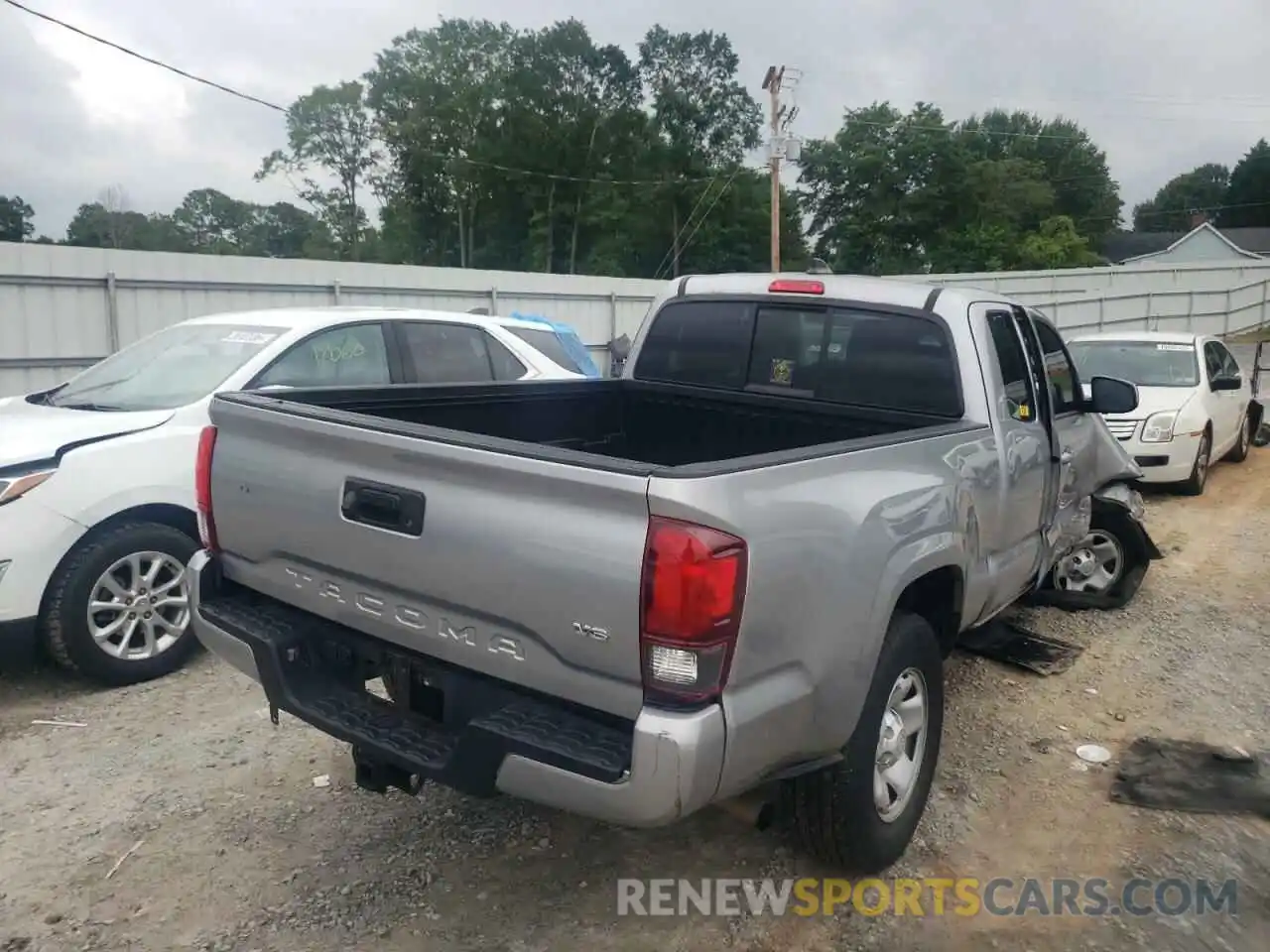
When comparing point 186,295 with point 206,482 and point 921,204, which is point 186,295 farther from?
point 921,204

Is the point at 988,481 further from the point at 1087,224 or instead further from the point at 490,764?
the point at 1087,224

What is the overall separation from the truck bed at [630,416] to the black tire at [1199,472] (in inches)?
278

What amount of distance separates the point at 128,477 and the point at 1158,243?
8702 centimetres

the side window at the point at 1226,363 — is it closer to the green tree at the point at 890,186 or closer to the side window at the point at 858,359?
the side window at the point at 858,359

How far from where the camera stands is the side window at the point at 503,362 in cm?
660

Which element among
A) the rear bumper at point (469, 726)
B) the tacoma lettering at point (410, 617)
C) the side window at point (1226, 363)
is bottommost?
the rear bumper at point (469, 726)

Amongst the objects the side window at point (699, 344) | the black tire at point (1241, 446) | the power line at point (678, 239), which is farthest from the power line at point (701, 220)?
the side window at point (699, 344)

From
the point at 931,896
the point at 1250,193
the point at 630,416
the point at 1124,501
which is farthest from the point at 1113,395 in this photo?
the point at 1250,193

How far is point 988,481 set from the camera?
374 centimetres

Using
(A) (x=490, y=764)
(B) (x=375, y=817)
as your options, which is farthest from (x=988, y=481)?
(B) (x=375, y=817)

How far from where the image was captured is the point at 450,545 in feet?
8.39

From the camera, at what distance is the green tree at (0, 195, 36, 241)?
4612cm

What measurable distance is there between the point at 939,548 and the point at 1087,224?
3577 inches

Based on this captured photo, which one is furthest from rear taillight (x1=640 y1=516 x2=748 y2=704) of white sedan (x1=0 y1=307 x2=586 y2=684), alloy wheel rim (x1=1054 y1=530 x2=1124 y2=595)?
alloy wheel rim (x1=1054 y1=530 x2=1124 y2=595)
